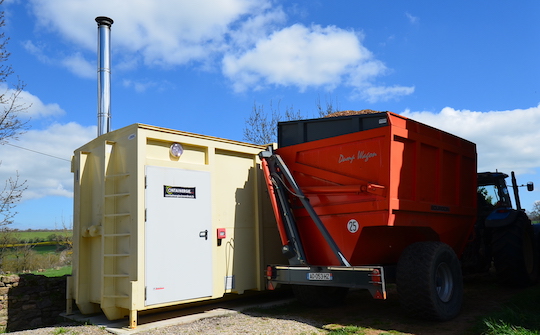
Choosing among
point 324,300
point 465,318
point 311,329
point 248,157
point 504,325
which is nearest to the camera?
point 504,325

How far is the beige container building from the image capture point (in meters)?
6.38

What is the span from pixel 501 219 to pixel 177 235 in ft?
19.4

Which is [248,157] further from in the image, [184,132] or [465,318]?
[465,318]

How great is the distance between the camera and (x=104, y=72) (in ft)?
35.0

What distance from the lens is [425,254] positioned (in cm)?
588

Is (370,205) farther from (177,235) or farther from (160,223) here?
(160,223)

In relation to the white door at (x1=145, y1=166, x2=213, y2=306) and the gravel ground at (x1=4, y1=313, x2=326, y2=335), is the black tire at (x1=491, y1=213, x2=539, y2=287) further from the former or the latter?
the white door at (x1=145, y1=166, x2=213, y2=306)

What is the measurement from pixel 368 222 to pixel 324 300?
6.47ft

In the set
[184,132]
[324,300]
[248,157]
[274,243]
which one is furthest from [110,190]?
[324,300]

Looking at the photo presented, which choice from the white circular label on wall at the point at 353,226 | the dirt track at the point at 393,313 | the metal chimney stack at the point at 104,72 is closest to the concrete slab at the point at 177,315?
the dirt track at the point at 393,313

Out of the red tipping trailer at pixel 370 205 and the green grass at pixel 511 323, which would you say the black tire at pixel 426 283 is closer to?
the red tipping trailer at pixel 370 205

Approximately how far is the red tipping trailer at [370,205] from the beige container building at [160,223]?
939mm

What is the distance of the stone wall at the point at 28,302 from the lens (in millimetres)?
7594

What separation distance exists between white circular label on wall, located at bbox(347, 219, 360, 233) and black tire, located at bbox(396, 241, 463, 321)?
29.0 inches
